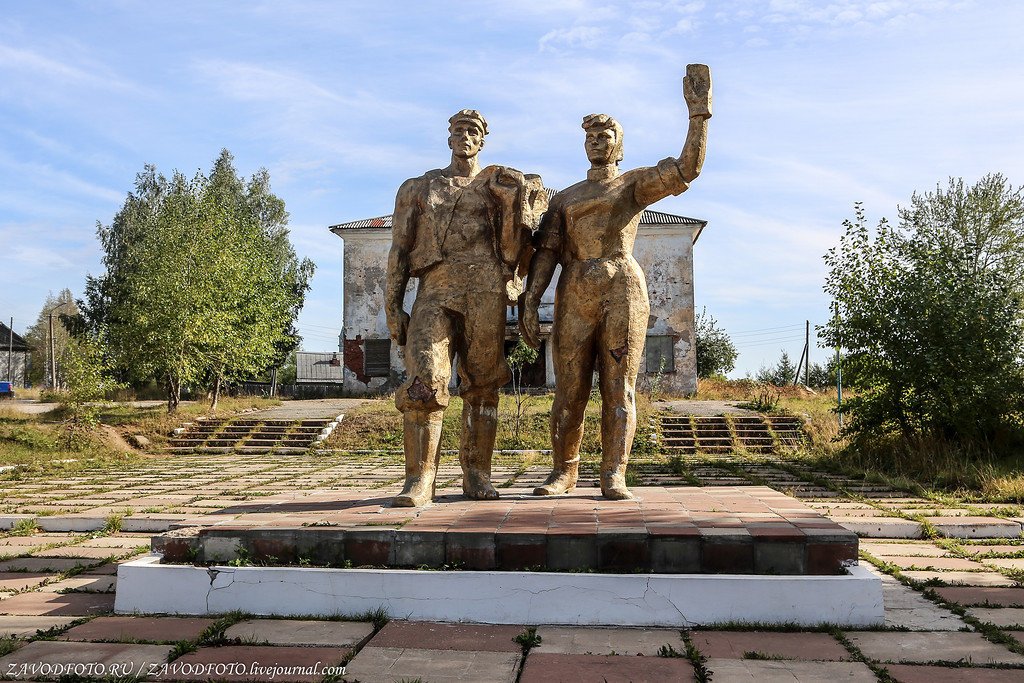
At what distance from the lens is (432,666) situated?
313 centimetres

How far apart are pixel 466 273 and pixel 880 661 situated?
2.96 m

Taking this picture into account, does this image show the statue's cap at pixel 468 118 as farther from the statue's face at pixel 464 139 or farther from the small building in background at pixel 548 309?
the small building in background at pixel 548 309

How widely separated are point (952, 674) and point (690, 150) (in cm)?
300

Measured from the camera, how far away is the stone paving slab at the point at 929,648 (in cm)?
321

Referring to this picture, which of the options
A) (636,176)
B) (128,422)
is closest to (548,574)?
(636,176)

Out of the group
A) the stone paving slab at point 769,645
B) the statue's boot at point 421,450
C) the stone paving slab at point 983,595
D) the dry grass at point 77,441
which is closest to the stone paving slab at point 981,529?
the stone paving slab at point 983,595

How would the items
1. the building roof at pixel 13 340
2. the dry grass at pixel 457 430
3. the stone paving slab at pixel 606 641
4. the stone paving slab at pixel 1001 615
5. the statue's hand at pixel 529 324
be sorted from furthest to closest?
the building roof at pixel 13 340, the dry grass at pixel 457 430, the statue's hand at pixel 529 324, the stone paving slab at pixel 1001 615, the stone paving slab at pixel 606 641

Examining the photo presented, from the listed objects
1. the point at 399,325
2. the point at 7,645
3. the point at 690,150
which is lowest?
the point at 7,645

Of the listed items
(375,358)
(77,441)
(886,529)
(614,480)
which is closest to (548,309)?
(375,358)

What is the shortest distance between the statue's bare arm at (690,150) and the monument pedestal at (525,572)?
198cm

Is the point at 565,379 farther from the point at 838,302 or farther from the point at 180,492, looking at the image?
the point at 838,302

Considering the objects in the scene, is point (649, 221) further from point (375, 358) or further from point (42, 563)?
point (42, 563)

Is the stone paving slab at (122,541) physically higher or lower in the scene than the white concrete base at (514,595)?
lower

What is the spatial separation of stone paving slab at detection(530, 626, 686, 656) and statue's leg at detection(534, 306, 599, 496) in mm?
1680
